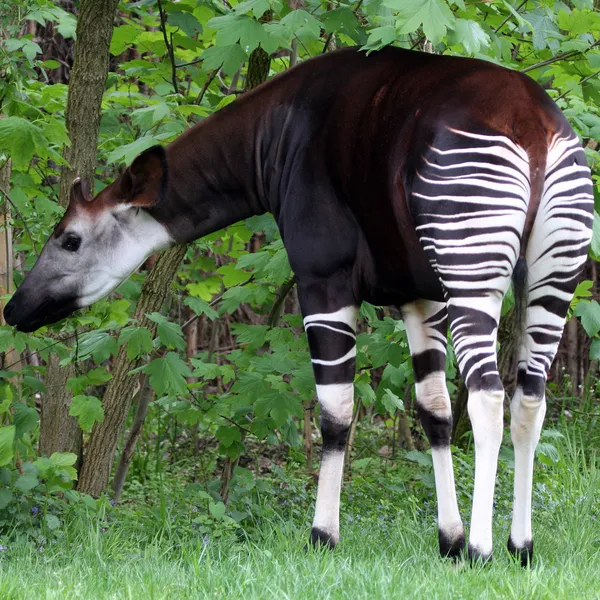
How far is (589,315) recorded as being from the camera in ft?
13.3

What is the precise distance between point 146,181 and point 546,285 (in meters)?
1.56

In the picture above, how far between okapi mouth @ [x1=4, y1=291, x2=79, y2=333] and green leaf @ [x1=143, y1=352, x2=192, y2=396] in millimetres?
482

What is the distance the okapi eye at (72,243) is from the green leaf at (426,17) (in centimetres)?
152

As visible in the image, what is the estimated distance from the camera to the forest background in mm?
3818

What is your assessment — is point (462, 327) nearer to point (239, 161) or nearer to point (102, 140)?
point (239, 161)

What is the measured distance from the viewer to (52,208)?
4.46 meters

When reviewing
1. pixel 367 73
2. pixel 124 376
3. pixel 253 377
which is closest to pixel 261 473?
pixel 124 376

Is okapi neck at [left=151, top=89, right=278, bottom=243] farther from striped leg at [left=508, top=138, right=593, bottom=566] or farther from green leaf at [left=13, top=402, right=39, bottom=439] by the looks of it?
striped leg at [left=508, top=138, right=593, bottom=566]

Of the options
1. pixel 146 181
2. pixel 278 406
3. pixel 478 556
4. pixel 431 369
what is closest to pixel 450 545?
pixel 478 556

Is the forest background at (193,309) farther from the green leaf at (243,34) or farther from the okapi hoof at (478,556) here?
the okapi hoof at (478,556)

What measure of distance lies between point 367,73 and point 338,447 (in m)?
1.35

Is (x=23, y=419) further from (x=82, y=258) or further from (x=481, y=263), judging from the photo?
(x=481, y=263)

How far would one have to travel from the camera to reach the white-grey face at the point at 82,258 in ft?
12.4

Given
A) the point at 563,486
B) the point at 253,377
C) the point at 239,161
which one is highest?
Result: the point at 239,161
